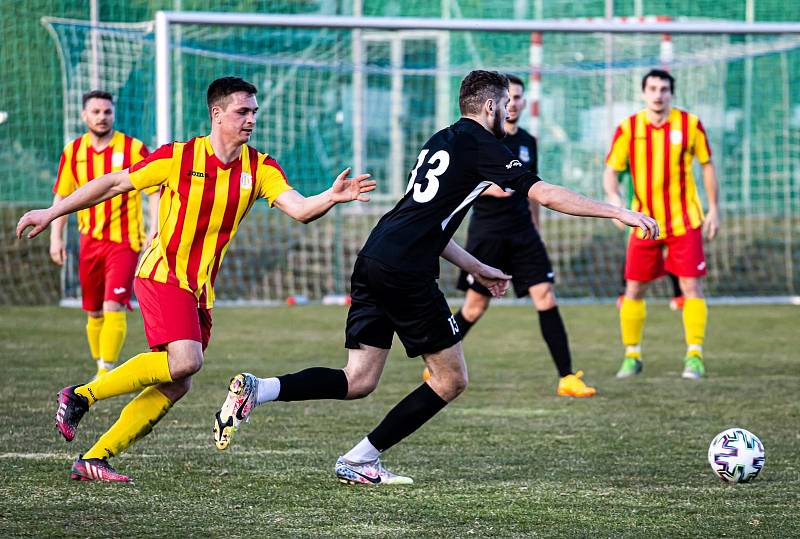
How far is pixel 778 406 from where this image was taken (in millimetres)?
8312

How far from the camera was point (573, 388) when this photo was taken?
8875 millimetres

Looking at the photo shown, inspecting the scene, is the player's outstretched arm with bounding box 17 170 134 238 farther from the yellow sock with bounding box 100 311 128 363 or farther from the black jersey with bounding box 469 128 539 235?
the black jersey with bounding box 469 128 539 235

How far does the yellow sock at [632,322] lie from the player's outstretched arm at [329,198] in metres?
4.82

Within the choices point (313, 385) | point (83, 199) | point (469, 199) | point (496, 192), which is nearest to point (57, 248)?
point (496, 192)

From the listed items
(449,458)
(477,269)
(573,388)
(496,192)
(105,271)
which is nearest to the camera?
(477,269)

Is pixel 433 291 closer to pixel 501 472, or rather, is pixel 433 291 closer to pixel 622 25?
pixel 501 472

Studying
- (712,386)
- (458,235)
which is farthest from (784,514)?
(458,235)

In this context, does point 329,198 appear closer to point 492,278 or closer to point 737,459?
point 492,278

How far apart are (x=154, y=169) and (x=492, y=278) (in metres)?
1.64

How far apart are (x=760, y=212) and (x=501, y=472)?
486 inches

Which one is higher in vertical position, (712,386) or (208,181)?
(208,181)

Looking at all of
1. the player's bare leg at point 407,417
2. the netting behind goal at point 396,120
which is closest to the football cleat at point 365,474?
the player's bare leg at point 407,417

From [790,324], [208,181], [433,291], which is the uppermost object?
[208,181]

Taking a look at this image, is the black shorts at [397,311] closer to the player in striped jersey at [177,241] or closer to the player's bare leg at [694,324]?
the player in striped jersey at [177,241]
